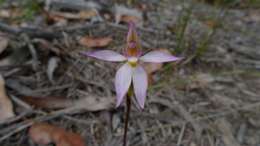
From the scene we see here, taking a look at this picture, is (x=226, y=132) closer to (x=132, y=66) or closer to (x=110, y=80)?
(x=110, y=80)

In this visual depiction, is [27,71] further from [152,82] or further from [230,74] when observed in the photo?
[230,74]

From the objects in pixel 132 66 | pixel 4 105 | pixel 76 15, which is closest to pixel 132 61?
pixel 132 66

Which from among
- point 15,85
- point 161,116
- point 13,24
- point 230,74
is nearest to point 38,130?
point 15,85

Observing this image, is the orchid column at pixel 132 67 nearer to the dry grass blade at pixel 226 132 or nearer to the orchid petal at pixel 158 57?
the orchid petal at pixel 158 57

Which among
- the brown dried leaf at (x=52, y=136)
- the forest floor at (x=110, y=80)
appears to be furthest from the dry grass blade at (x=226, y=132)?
the brown dried leaf at (x=52, y=136)

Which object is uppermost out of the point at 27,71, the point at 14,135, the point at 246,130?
the point at 27,71

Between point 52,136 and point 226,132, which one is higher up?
point 52,136

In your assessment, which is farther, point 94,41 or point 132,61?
point 94,41

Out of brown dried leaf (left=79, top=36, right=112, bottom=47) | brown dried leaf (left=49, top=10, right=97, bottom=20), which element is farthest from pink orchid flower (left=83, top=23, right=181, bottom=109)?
brown dried leaf (left=49, top=10, right=97, bottom=20)
